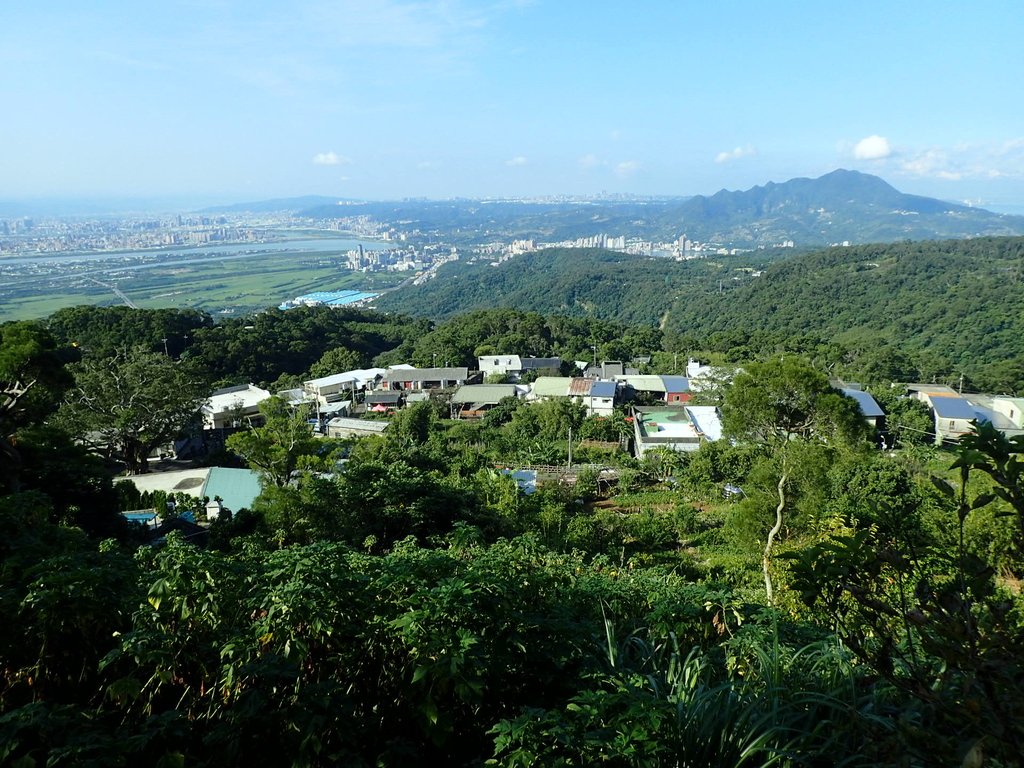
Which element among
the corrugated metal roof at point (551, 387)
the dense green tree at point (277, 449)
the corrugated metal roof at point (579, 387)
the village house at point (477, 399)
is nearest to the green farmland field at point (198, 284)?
the village house at point (477, 399)

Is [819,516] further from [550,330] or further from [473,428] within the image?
[550,330]

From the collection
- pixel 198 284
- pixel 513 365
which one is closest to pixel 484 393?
pixel 513 365

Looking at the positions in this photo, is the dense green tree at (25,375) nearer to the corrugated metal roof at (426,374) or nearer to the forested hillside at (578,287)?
the corrugated metal roof at (426,374)

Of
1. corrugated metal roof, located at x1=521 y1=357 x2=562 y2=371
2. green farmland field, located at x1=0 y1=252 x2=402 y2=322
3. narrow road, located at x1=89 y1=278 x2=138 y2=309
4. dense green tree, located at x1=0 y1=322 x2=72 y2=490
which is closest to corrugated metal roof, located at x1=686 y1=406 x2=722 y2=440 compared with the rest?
corrugated metal roof, located at x1=521 y1=357 x2=562 y2=371

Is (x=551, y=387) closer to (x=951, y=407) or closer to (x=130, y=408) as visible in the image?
(x=951, y=407)

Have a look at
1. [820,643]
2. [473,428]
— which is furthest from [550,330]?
[820,643]

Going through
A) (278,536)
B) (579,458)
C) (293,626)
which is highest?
(293,626)
